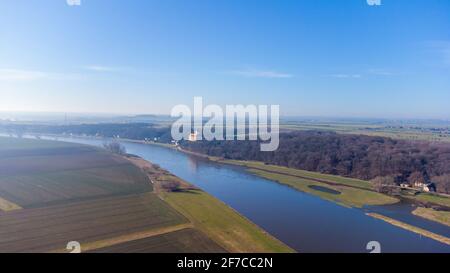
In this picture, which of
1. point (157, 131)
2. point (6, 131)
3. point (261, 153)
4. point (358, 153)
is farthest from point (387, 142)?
point (6, 131)

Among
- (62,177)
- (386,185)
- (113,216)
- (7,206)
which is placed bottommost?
(386,185)

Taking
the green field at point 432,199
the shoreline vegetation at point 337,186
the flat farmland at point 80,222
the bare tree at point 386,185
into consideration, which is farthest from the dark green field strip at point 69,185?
the green field at point 432,199

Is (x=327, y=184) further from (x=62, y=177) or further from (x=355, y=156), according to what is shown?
(x=62, y=177)

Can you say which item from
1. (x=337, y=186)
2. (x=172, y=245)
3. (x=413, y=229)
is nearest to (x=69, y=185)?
(x=172, y=245)

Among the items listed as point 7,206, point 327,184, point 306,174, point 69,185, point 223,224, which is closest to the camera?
point 223,224

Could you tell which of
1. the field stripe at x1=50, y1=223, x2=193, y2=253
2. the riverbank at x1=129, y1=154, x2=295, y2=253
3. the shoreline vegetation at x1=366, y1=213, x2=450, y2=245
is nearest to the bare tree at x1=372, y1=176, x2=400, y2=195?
the shoreline vegetation at x1=366, y1=213, x2=450, y2=245

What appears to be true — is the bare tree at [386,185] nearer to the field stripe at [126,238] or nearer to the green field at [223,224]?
the green field at [223,224]
